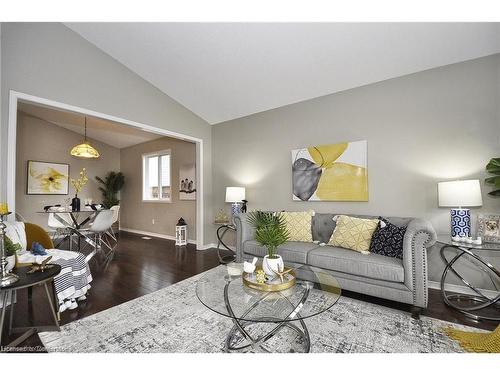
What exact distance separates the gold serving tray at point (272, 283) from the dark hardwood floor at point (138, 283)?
1.24m

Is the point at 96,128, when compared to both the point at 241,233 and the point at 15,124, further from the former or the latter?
the point at 241,233

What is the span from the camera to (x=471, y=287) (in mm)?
2410

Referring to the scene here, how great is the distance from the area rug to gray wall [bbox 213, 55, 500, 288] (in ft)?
4.13

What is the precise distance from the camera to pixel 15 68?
2559 mm

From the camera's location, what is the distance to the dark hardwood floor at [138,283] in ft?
6.84

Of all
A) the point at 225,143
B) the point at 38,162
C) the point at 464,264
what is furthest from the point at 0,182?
the point at 464,264

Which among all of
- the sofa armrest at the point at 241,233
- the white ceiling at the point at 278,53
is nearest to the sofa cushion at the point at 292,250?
the sofa armrest at the point at 241,233

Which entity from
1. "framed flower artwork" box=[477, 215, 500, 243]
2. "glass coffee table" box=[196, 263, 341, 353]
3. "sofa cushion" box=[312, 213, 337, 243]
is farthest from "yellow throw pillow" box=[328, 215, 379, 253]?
"framed flower artwork" box=[477, 215, 500, 243]

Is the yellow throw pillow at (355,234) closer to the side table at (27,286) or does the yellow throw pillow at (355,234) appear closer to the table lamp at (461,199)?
the table lamp at (461,199)

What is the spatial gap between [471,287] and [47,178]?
322 inches

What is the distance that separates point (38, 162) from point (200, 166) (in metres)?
4.23

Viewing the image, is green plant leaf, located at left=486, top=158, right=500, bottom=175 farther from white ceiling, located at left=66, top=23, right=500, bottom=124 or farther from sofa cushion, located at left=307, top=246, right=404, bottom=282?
sofa cushion, located at left=307, top=246, right=404, bottom=282

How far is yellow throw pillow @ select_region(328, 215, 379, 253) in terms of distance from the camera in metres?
2.59
